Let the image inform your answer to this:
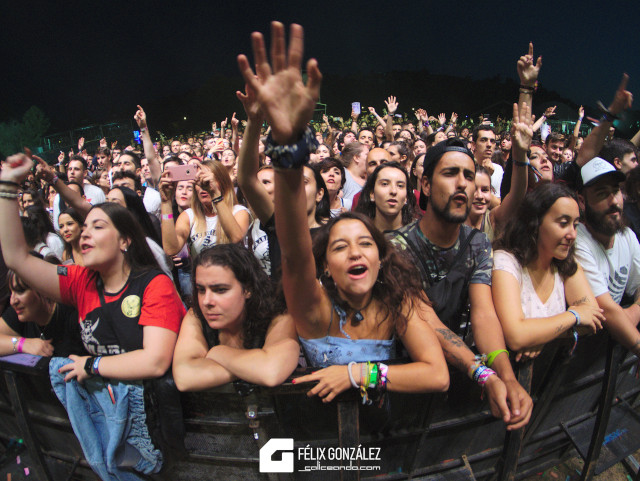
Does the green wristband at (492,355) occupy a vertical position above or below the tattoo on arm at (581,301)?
below

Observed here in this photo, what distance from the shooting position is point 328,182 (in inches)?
159

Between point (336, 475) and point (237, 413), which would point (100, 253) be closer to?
point (237, 413)

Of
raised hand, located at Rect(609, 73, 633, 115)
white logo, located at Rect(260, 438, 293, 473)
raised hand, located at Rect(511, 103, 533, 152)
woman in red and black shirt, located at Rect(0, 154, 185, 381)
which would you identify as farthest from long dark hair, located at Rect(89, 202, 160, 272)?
raised hand, located at Rect(609, 73, 633, 115)

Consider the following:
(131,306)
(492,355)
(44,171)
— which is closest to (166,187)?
(44,171)

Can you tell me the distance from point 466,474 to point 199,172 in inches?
119

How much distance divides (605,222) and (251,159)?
2400mm

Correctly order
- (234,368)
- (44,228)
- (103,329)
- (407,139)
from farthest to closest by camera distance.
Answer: (407,139) → (44,228) → (103,329) → (234,368)

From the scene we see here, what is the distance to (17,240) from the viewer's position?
2119 millimetres

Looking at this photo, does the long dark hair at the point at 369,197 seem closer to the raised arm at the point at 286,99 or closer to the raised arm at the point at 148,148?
the raised arm at the point at 286,99

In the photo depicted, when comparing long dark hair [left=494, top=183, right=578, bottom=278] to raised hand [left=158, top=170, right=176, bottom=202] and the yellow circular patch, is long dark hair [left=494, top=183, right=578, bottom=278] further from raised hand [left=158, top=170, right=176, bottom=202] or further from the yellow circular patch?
raised hand [left=158, top=170, right=176, bottom=202]

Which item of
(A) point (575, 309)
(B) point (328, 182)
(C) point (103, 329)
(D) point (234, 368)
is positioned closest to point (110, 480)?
(C) point (103, 329)

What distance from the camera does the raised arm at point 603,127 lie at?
140 inches

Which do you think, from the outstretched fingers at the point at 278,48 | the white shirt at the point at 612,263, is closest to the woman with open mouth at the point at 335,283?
the outstretched fingers at the point at 278,48

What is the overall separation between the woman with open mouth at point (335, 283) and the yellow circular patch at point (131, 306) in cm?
90
